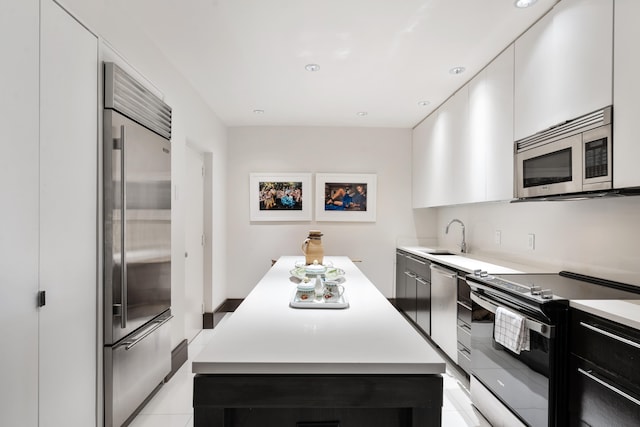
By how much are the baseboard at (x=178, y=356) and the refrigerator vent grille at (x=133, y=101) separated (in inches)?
72.2

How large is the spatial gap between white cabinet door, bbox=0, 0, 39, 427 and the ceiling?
98 cm

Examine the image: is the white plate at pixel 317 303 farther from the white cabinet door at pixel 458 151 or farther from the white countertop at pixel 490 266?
the white cabinet door at pixel 458 151

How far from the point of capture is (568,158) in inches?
76.4

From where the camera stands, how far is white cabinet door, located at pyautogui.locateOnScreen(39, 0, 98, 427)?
1519 mm

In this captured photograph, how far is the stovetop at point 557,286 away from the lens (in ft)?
5.84

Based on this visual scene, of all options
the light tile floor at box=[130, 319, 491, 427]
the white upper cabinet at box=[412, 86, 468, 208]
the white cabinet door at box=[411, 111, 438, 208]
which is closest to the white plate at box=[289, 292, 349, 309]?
the light tile floor at box=[130, 319, 491, 427]

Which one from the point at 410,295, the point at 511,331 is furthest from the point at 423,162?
the point at 511,331

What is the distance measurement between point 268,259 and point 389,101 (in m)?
2.64

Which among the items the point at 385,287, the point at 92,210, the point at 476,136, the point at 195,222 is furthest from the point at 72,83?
the point at 385,287

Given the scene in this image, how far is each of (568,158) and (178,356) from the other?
128 inches

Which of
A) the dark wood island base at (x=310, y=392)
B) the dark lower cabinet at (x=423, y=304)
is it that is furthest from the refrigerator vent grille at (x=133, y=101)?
the dark lower cabinet at (x=423, y=304)

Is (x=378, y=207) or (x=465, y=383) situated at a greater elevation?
(x=378, y=207)

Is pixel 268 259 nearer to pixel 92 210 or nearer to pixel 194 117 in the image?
pixel 194 117

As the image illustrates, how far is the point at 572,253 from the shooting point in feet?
7.88
